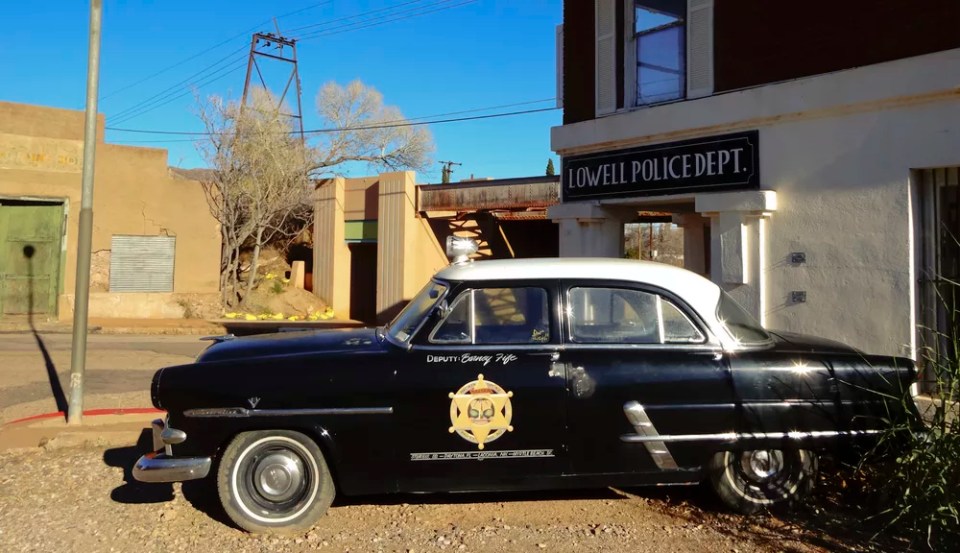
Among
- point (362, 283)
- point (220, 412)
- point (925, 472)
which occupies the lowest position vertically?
point (925, 472)

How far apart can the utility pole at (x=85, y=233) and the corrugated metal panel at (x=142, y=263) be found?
519 inches

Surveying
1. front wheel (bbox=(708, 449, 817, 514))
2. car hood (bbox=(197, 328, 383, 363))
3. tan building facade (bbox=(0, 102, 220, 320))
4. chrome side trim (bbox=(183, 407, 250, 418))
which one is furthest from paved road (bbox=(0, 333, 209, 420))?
front wheel (bbox=(708, 449, 817, 514))

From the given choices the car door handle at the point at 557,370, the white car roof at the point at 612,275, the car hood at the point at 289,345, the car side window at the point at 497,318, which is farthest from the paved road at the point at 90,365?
the car door handle at the point at 557,370

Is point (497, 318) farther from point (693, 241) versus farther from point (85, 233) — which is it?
point (693, 241)

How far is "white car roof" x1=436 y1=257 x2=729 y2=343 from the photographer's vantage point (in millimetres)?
4719

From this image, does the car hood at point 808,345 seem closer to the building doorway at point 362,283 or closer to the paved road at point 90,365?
the paved road at point 90,365

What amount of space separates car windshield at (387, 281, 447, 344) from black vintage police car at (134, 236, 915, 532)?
0.03 metres

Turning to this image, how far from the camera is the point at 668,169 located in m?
7.80

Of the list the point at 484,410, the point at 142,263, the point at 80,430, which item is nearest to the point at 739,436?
the point at 484,410

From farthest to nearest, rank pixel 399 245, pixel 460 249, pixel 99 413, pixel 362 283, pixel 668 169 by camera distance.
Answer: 1. pixel 362 283
2. pixel 399 245
3. pixel 668 169
4. pixel 99 413
5. pixel 460 249

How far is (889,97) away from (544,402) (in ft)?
13.4

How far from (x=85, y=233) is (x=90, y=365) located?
4876 millimetres

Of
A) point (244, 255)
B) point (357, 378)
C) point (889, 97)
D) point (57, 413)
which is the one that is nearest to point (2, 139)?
point (244, 255)

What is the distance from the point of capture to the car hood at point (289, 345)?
4609 millimetres
